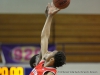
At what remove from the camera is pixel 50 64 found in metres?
1.80

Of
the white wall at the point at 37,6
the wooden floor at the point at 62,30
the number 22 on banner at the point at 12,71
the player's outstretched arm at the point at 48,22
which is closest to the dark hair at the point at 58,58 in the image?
the player's outstretched arm at the point at 48,22

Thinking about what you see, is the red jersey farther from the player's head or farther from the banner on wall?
the banner on wall

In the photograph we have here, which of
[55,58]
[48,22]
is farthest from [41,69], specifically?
[48,22]

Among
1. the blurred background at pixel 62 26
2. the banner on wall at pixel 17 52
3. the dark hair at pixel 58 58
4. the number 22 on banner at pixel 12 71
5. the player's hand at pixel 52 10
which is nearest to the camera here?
the dark hair at pixel 58 58

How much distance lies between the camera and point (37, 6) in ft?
22.2

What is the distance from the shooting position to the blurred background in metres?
6.73

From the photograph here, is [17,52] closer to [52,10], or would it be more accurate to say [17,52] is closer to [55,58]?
[52,10]

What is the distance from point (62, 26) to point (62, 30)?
123 millimetres

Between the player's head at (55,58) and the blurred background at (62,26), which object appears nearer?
the player's head at (55,58)

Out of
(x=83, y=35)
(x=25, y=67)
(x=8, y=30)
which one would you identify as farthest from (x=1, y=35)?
(x=83, y=35)

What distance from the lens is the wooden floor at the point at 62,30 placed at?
6.76m

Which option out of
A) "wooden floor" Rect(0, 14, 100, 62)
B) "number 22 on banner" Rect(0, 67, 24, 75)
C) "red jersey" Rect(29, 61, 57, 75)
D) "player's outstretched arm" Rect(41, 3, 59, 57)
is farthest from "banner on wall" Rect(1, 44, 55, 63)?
"red jersey" Rect(29, 61, 57, 75)

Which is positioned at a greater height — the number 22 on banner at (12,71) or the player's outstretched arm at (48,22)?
the player's outstretched arm at (48,22)

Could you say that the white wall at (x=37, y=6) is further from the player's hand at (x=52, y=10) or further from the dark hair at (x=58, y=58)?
the dark hair at (x=58, y=58)
